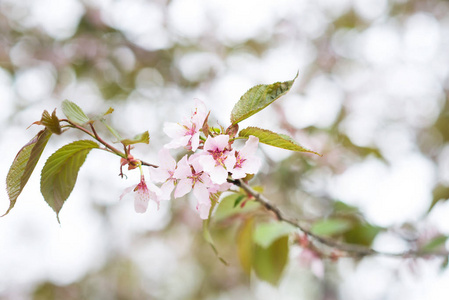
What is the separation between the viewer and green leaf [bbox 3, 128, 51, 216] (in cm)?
55

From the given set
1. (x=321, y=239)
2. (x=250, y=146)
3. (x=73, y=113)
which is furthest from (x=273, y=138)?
(x=321, y=239)

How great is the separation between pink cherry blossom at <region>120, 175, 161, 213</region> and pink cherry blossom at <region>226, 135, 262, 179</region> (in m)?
0.12

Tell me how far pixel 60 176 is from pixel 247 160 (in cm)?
29

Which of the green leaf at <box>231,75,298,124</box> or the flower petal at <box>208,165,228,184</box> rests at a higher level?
the green leaf at <box>231,75,298,124</box>

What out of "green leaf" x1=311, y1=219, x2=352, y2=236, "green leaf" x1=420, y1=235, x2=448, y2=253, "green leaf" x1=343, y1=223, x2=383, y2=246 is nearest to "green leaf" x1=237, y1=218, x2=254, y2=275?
"green leaf" x1=311, y1=219, x2=352, y2=236

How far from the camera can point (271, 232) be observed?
37.0 inches

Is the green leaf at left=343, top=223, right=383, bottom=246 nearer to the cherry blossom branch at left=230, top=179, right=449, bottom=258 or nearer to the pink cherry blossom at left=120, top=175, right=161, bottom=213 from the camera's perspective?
the cherry blossom branch at left=230, top=179, right=449, bottom=258

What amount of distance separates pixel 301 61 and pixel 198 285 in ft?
7.49

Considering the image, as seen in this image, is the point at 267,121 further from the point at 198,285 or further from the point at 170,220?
the point at 198,285

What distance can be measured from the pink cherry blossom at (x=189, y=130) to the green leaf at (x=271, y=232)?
40 centimetres

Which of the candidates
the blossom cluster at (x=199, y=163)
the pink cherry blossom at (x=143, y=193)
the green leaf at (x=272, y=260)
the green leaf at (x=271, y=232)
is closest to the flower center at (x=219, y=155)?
the blossom cluster at (x=199, y=163)

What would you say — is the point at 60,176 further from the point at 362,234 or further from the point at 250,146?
the point at 362,234

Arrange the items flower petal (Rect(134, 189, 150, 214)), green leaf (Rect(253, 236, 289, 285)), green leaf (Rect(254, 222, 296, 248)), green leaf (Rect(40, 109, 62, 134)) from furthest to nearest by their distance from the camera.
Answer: green leaf (Rect(253, 236, 289, 285)) → green leaf (Rect(254, 222, 296, 248)) → flower petal (Rect(134, 189, 150, 214)) → green leaf (Rect(40, 109, 62, 134))

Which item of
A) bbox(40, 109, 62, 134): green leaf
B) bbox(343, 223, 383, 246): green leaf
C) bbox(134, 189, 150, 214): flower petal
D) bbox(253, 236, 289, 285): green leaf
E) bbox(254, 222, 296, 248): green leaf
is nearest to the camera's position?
bbox(40, 109, 62, 134): green leaf
